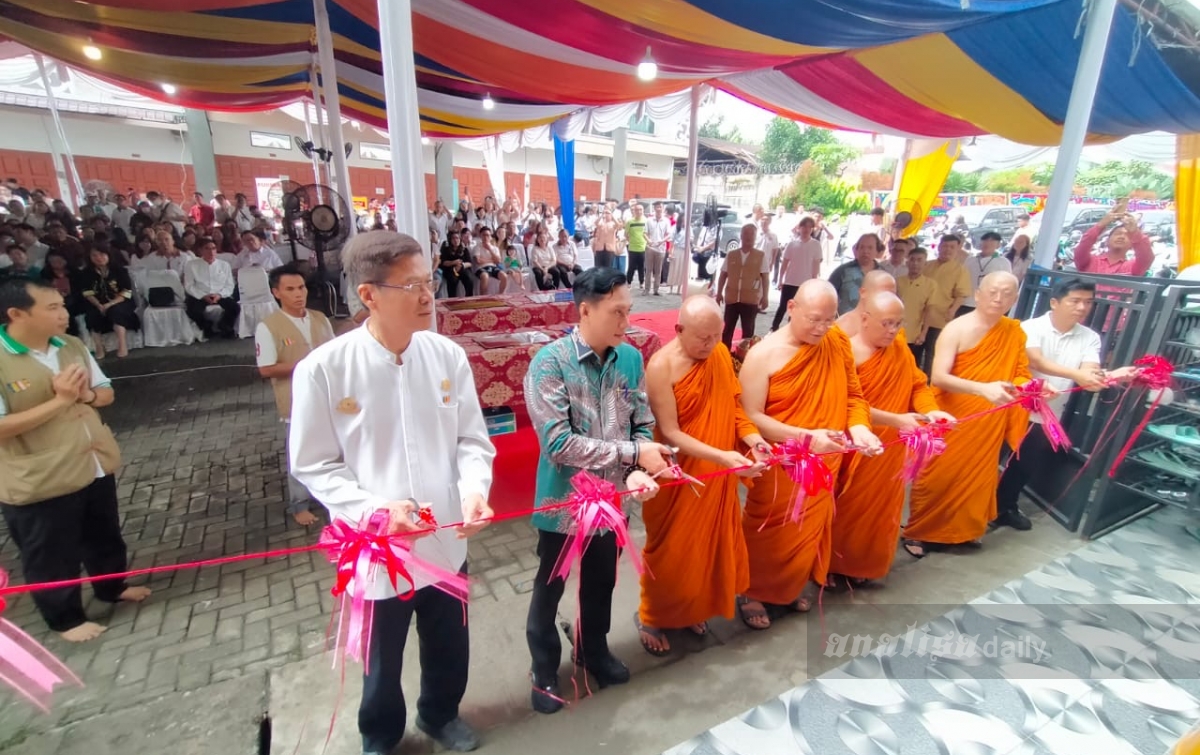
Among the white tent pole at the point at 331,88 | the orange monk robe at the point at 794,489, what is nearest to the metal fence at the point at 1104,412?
the orange monk robe at the point at 794,489

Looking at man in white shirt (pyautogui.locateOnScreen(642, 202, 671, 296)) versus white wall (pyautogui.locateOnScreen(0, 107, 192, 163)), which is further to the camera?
white wall (pyautogui.locateOnScreen(0, 107, 192, 163))

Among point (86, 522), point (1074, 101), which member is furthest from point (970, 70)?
point (86, 522)

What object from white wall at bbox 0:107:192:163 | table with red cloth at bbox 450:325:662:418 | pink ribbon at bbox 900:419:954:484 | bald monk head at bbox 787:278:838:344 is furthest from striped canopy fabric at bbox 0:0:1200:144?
white wall at bbox 0:107:192:163

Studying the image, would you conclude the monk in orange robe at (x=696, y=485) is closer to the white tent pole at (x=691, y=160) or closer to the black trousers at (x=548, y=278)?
the white tent pole at (x=691, y=160)

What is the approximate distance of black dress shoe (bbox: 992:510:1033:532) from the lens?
354cm

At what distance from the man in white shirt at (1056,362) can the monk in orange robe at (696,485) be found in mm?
2111

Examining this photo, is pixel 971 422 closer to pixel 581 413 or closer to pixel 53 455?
pixel 581 413

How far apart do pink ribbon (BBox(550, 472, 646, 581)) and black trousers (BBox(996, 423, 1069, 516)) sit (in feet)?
9.88

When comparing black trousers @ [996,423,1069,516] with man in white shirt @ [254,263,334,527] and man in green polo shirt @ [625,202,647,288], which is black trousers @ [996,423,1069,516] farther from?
man in green polo shirt @ [625,202,647,288]

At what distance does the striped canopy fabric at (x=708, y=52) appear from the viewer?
403 centimetres

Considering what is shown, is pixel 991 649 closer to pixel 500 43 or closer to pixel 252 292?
pixel 500 43

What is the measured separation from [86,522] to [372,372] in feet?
6.83

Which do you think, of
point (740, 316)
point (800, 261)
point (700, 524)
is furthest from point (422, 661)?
point (800, 261)

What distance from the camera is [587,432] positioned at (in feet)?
6.32
